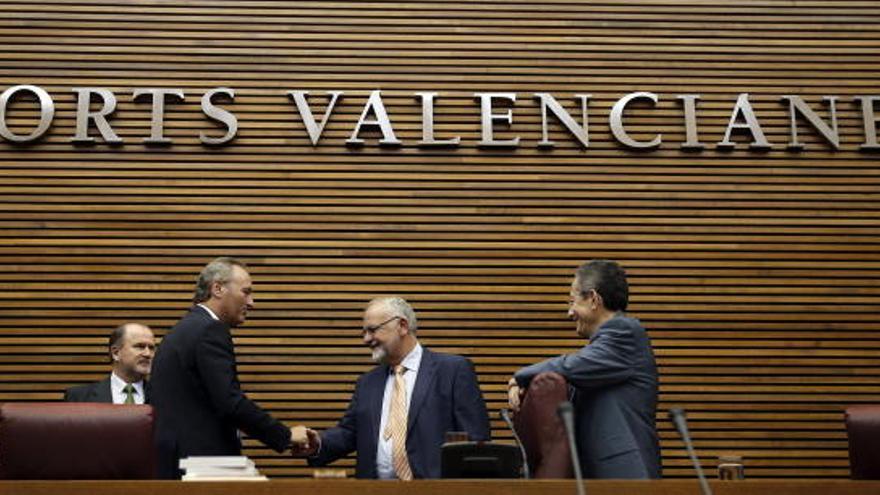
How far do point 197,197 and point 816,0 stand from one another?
398 centimetres

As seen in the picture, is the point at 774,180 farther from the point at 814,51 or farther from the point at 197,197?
the point at 197,197

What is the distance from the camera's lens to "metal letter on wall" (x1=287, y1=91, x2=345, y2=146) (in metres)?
6.70

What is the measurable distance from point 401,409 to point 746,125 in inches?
119

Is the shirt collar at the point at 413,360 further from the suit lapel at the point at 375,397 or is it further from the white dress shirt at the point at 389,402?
the suit lapel at the point at 375,397

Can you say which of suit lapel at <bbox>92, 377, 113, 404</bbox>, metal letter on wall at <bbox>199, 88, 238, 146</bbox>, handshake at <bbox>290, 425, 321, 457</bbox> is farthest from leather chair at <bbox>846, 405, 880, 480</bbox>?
metal letter on wall at <bbox>199, 88, 238, 146</bbox>

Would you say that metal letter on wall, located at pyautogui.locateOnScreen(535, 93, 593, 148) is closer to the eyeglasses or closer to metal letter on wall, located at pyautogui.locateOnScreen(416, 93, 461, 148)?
metal letter on wall, located at pyautogui.locateOnScreen(416, 93, 461, 148)

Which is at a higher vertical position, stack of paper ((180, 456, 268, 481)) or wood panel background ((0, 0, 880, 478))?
wood panel background ((0, 0, 880, 478))

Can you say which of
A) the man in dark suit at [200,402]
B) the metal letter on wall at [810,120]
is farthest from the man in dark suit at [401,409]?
the metal letter on wall at [810,120]

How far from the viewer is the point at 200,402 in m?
4.74

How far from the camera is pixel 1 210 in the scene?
6.48 meters

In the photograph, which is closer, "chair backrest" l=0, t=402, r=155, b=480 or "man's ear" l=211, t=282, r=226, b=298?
"chair backrest" l=0, t=402, r=155, b=480

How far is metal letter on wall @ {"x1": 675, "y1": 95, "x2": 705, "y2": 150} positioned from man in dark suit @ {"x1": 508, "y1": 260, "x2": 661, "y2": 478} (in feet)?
8.80

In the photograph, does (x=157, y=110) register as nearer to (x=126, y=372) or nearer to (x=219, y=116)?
(x=219, y=116)

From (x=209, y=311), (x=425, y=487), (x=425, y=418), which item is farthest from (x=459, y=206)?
(x=425, y=487)
